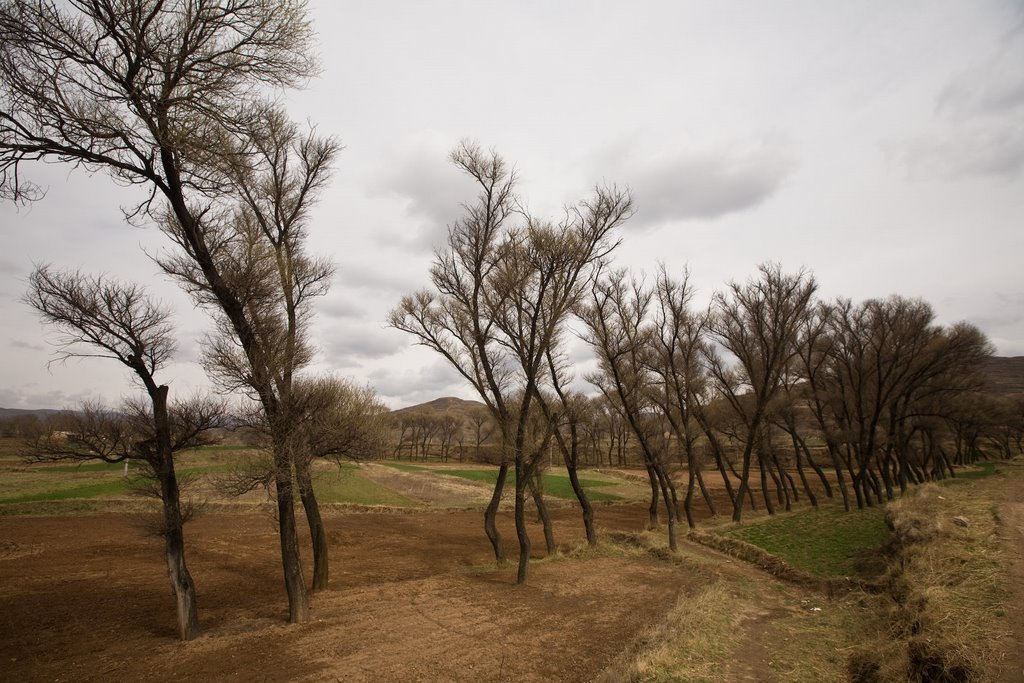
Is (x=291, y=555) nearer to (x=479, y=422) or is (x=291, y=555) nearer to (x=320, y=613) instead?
(x=320, y=613)

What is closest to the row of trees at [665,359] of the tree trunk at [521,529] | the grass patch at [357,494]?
the tree trunk at [521,529]

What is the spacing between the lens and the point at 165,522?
8.66 metres

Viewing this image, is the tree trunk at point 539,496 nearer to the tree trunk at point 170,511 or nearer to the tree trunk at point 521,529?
the tree trunk at point 521,529

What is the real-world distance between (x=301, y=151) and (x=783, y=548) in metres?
22.3

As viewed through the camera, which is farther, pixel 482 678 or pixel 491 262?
pixel 491 262

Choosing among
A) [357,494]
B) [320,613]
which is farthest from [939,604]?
[357,494]

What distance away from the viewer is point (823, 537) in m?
19.2

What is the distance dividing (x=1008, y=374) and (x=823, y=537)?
179 m

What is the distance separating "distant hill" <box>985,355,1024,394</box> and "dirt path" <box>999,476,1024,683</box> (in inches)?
5078

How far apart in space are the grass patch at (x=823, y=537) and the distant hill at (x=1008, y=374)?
4831 inches

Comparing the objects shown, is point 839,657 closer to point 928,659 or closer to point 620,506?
point 928,659

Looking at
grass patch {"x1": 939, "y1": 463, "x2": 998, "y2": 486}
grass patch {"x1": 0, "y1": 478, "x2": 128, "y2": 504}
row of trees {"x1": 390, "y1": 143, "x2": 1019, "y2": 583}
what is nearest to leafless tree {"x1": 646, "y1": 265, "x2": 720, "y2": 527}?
row of trees {"x1": 390, "y1": 143, "x2": 1019, "y2": 583}

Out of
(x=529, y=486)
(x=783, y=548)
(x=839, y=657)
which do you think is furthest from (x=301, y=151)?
(x=783, y=548)

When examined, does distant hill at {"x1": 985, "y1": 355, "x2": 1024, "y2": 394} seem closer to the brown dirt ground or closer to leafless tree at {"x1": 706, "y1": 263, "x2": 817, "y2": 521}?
leafless tree at {"x1": 706, "y1": 263, "x2": 817, "y2": 521}
